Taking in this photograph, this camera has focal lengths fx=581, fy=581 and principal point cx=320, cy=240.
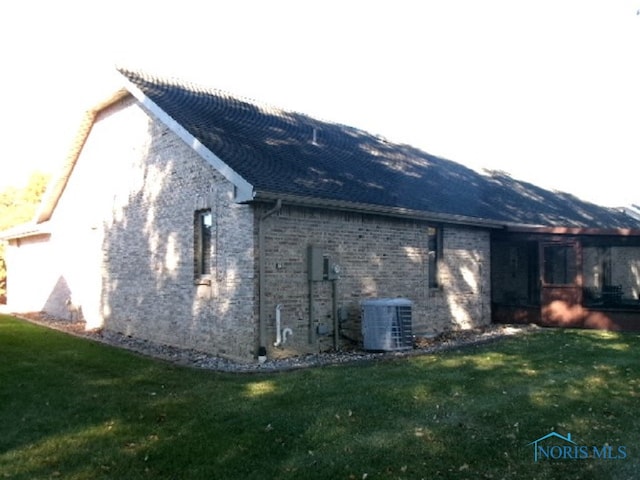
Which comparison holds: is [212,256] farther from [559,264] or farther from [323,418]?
[559,264]

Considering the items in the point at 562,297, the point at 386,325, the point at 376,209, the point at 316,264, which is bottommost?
the point at 386,325

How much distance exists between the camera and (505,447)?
541 cm

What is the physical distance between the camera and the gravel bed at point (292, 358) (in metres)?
9.95

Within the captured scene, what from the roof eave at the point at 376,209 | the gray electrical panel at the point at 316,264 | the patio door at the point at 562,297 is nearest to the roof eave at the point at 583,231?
the patio door at the point at 562,297

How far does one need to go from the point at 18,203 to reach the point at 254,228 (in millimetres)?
31284

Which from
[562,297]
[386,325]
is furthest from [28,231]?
[562,297]

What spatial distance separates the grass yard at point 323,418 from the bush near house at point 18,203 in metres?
18.4

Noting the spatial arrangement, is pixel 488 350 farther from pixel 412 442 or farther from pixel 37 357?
pixel 37 357

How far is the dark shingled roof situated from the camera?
11648 mm

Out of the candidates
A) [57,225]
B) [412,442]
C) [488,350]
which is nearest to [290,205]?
[488,350]

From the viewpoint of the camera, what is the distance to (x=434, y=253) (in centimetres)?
1469

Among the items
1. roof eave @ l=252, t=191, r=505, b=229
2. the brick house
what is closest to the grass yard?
the brick house

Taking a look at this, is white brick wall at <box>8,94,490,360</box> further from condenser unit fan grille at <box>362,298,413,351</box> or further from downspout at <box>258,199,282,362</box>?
condenser unit fan grille at <box>362,298,413,351</box>

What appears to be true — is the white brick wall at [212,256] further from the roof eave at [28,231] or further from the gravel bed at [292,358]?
the roof eave at [28,231]
